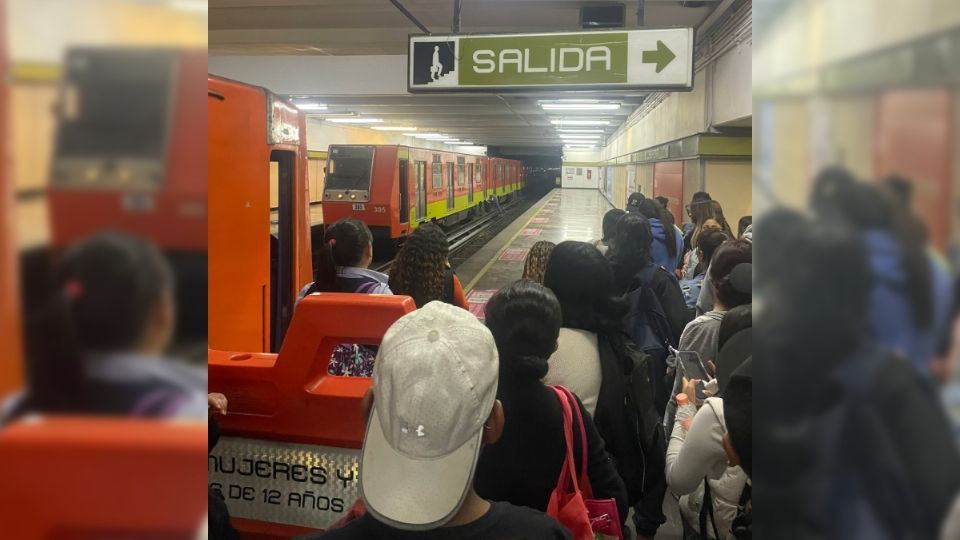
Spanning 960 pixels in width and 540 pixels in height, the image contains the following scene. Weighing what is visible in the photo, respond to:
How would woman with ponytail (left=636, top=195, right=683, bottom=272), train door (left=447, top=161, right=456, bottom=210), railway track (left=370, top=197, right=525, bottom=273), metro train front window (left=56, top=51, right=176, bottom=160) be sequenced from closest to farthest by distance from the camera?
metro train front window (left=56, top=51, right=176, bottom=160)
woman with ponytail (left=636, top=195, right=683, bottom=272)
railway track (left=370, top=197, right=525, bottom=273)
train door (left=447, top=161, right=456, bottom=210)

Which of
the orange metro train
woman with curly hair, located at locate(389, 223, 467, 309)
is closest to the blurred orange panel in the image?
woman with curly hair, located at locate(389, 223, 467, 309)

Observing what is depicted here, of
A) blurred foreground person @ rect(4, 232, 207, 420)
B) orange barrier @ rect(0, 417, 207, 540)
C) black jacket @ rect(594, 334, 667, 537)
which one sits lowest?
black jacket @ rect(594, 334, 667, 537)

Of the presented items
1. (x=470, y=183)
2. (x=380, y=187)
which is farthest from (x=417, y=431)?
(x=470, y=183)

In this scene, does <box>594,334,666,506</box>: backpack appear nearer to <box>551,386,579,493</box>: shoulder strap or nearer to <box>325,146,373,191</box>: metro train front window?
<box>551,386,579,493</box>: shoulder strap

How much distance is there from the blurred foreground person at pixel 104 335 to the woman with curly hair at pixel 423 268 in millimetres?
3197

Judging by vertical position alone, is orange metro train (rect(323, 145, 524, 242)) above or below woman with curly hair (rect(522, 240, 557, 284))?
above

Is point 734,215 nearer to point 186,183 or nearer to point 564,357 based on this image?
point 564,357

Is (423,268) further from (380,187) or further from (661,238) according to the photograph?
(380,187)

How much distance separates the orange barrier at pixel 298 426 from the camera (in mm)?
2170

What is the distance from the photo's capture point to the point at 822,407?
0.54 metres

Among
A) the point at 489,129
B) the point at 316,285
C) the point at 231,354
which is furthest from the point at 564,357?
the point at 489,129

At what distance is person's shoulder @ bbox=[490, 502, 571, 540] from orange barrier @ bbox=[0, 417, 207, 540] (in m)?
0.83

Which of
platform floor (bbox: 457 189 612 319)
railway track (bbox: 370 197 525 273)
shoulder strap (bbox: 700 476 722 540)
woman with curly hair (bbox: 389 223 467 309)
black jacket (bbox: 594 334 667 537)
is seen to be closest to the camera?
shoulder strap (bbox: 700 476 722 540)

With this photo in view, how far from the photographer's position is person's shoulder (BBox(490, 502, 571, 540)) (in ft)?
4.50
